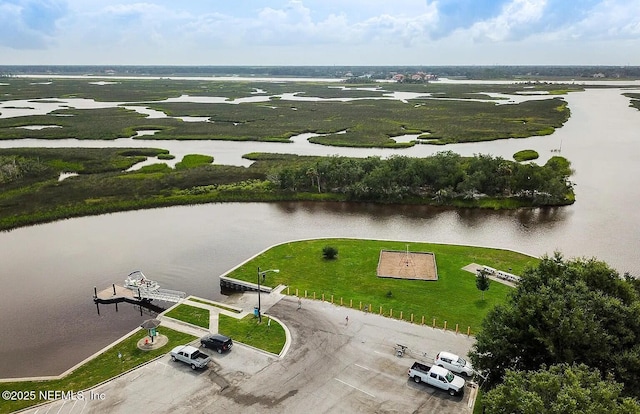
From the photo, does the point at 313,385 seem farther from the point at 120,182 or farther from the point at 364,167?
the point at 120,182

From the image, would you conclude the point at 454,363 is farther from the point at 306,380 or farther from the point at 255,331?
the point at 255,331

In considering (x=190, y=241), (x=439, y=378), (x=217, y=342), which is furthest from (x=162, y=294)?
(x=439, y=378)

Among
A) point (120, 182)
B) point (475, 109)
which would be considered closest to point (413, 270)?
point (120, 182)

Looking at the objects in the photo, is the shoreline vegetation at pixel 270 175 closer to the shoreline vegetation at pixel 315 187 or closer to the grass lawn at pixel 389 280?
the shoreline vegetation at pixel 315 187

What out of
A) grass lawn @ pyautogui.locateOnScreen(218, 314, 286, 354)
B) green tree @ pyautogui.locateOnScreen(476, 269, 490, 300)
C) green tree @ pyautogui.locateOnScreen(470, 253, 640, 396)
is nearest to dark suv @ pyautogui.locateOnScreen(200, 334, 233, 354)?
grass lawn @ pyautogui.locateOnScreen(218, 314, 286, 354)

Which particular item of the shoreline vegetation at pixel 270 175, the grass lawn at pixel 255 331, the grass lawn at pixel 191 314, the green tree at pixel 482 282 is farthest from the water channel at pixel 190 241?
the green tree at pixel 482 282

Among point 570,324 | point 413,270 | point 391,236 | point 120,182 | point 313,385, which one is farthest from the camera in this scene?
point 120,182

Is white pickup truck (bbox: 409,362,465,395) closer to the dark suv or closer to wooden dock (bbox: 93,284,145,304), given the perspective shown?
the dark suv

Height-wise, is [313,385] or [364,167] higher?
[364,167]
